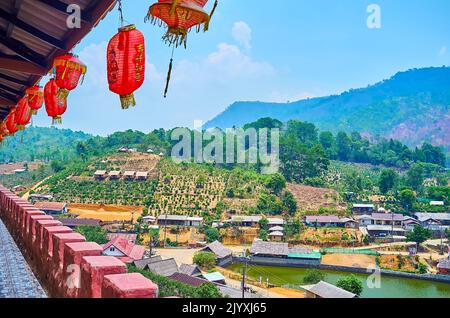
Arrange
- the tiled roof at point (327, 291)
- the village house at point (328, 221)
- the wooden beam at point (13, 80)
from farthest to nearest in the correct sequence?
the village house at point (328, 221), the tiled roof at point (327, 291), the wooden beam at point (13, 80)

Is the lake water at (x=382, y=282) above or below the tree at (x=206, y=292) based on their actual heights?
below

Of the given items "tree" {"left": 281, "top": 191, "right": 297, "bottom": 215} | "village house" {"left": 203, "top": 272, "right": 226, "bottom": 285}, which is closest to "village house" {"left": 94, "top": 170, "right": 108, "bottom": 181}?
"tree" {"left": 281, "top": 191, "right": 297, "bottom": 215}

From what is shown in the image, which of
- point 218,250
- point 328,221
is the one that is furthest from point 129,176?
point 328,221

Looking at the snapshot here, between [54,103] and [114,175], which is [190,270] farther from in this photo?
[114,175]

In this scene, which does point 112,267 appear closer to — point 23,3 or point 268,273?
point 23,3

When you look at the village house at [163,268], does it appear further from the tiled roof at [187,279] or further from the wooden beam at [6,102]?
the wooden beam at [6,102]

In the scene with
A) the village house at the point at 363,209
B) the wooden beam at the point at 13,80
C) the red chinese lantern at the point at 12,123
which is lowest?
the village house at the point at 363,209

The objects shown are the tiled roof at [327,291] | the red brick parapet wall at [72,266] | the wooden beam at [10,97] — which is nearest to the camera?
the red brick parapet wall at [72,266]

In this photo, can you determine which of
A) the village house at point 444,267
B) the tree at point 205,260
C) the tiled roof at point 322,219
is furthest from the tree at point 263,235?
the village house at point 444,267

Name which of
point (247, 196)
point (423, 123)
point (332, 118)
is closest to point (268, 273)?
point (247, 196)
